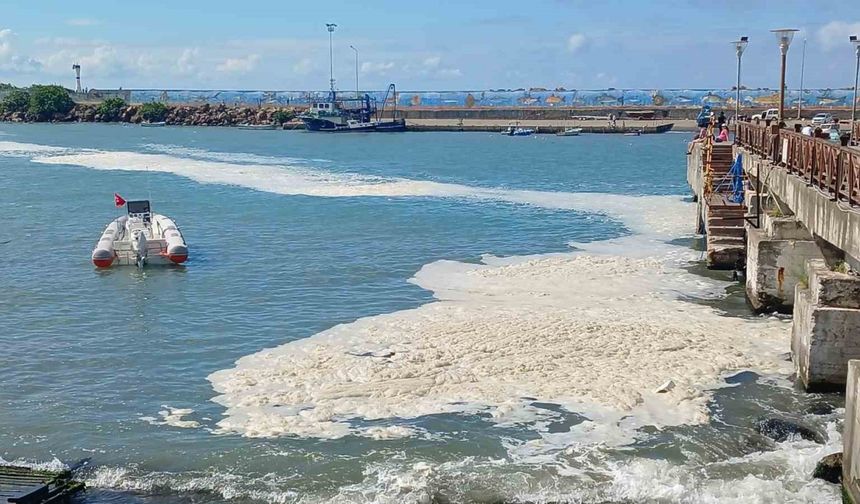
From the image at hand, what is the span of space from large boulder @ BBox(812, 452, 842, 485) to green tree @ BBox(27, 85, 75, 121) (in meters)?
170

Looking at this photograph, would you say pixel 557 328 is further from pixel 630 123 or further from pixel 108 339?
pixel 630 123

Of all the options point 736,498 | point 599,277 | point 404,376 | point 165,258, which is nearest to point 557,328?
point 404,376

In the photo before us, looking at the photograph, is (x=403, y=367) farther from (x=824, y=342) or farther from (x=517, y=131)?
(x=517, y=131)

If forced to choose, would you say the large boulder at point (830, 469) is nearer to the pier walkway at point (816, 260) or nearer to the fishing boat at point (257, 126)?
the pier walkway at point (816, 260)

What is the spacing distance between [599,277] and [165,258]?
13.6m

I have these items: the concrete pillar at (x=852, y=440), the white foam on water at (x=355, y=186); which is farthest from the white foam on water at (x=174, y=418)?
the white foam on water at (x=355, y=186)

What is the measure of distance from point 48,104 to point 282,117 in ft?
170

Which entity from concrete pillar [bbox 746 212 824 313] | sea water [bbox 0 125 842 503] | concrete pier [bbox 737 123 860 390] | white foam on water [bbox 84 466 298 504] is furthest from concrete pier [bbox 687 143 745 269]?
white foam on water [bbox 84 466 298 504]

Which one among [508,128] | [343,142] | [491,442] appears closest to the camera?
[491,442]

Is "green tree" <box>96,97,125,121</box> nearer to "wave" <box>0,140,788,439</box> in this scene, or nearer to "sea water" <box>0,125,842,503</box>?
"sea water" <box>0,125,842,503</box>

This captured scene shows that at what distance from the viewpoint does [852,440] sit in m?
11.3

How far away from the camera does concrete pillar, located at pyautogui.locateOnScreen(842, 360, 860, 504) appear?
11055 millimetres

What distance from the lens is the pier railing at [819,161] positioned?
47.1ft

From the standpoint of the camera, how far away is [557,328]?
2002 centimetres
